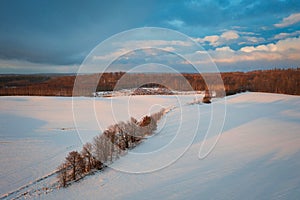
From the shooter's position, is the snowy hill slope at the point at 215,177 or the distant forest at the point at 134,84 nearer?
the snowy hill slope at the point at 215,177

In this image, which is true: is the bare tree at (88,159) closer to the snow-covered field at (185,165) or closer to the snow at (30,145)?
the snow-covered field at (185,165)

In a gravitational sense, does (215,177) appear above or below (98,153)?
below

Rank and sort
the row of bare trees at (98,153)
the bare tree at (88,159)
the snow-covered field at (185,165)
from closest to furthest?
the snow-covered field at (185,165) < the row of bare trees at (98,153) < the bare tree at (88,159)

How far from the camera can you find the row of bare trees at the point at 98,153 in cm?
981

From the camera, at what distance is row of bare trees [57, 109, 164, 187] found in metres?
9.81

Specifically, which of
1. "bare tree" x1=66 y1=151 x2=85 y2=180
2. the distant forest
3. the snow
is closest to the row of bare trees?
"bare tree" x1=66 y1=151 x2=85 y2=180

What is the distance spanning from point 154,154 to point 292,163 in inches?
253

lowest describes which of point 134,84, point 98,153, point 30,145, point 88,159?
point 30,145

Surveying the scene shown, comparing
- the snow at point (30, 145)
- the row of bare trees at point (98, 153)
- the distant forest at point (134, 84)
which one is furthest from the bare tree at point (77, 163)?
the distant forest at point (134, 84)

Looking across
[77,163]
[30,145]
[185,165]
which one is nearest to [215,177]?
[185,165]

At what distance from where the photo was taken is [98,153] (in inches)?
436

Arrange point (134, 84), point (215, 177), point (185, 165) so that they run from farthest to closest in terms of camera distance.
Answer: point (134, 84)
point (185, 165)
point (215, 177)

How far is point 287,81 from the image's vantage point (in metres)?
49.7

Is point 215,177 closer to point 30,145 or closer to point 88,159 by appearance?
point 88,159
